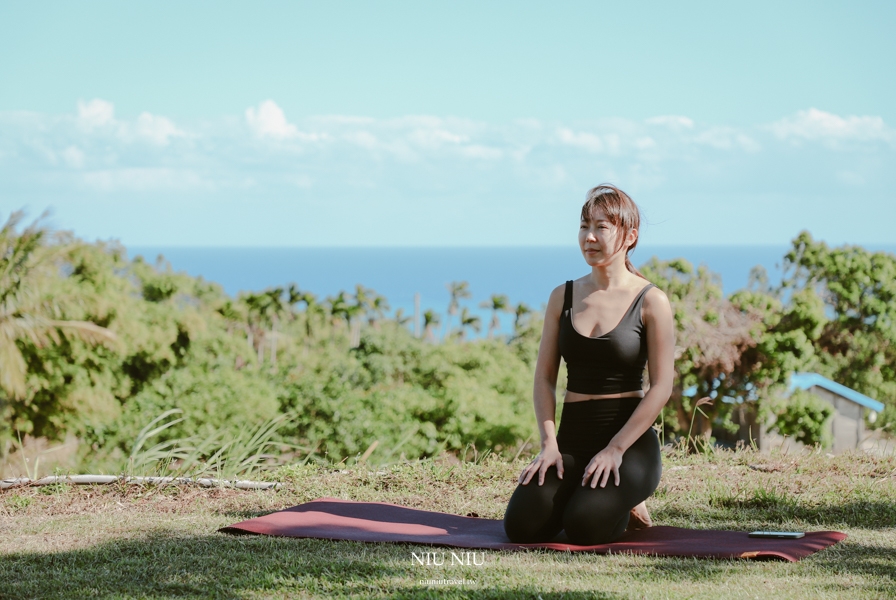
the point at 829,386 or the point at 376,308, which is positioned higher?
the point at 376,308

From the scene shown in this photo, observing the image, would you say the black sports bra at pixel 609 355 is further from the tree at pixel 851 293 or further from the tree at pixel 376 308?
the tree at pixel 376 308

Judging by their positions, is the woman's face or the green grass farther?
the woman's face

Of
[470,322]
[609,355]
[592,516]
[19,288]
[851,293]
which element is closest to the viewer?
[592,516]

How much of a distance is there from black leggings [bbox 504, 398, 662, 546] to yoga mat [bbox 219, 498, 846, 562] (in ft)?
0.27

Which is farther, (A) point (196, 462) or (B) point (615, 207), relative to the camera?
(A) point (196, 462)

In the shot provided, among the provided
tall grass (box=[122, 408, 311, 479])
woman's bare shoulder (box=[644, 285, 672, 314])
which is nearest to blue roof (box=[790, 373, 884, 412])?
tall grass (box=[122, 408, 311, 479])

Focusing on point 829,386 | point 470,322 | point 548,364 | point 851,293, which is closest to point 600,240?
point 548,364

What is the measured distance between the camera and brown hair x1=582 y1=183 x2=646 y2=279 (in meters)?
3.92

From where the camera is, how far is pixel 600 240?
12.9ft

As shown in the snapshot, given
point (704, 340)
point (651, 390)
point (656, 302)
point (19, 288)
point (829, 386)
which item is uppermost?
point (19, 288)

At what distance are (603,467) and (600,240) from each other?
39.8 inches

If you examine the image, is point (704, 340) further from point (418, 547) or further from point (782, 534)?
point (418, 547)

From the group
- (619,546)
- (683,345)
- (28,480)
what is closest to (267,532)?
(619,546)

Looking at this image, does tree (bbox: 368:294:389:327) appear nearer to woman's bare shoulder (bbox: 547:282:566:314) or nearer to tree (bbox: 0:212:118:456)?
tree (bbox: 0:212:118:456)
